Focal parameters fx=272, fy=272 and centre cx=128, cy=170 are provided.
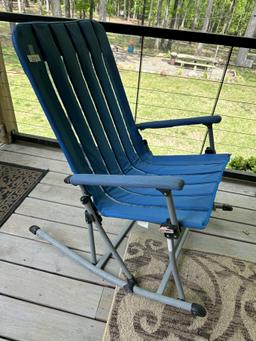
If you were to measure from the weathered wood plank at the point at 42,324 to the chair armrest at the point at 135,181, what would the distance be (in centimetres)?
60

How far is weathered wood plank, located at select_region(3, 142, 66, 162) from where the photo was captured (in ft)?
6.97

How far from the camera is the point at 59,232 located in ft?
4.96

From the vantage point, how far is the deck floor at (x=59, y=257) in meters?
1.12

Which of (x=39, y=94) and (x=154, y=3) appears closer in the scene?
(x=39, y=94)

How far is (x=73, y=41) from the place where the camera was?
121cm

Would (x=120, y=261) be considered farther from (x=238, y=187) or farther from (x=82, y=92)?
(x=238, y=187)

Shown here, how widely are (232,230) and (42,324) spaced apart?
1105 mm

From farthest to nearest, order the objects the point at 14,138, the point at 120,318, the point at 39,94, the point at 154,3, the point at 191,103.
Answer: the point at 191,103, the point at 154,3, the point at 14,138, the point at 120,318, the point at 39,94

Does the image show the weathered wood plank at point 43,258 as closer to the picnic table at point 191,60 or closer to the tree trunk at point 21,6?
the tree trunk at point 21,6

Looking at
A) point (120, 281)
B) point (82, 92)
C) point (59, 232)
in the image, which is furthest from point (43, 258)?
point (82, 92)

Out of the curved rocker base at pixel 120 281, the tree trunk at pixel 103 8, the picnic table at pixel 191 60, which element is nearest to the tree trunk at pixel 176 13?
the picnic table at pixel 191 60

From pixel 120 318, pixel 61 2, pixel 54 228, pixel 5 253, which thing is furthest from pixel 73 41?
pixel 61 2

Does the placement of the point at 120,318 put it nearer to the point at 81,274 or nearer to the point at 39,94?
the point at 81,274

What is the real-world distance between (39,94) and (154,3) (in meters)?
2.84
